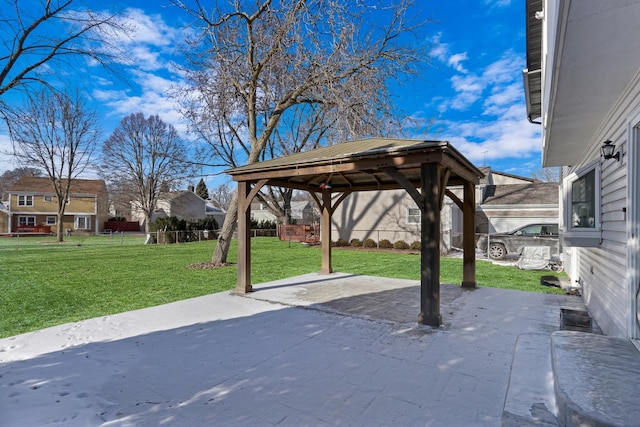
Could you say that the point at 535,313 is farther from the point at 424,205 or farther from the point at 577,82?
the point at 577,82

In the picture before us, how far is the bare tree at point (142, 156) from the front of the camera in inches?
1172

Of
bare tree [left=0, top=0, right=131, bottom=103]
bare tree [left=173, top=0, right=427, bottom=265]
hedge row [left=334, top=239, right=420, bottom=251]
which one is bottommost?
hedge row [left=334, top=239, right=420, bottom=251]

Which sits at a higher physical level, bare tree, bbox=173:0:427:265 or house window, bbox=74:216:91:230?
bare tree, bbox=173:0:427:265

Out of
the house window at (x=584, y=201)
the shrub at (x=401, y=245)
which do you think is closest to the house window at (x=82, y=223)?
the shrub at (x=401, y=245)

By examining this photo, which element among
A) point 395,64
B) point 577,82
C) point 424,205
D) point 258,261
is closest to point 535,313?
point 424,205

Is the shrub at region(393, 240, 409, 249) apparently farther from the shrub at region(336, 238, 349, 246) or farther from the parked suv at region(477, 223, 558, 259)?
the parked suv at region(477, 223, 558, 259)

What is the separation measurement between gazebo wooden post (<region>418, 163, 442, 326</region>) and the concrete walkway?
230 millimetres

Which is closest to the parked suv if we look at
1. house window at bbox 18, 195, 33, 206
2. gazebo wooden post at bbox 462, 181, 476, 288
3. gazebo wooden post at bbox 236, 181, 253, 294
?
gazebo wooden post at bbox 462, 181, 476, 288

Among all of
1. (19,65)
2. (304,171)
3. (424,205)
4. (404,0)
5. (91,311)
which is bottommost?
(91,311)

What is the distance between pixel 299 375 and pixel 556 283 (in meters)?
7.74

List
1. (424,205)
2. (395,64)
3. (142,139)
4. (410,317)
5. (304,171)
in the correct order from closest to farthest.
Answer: (424,205), (410,317), (304,171), (395,64), (142,139)

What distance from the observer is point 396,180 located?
5.32m

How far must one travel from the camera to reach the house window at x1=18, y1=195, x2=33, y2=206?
34872mm

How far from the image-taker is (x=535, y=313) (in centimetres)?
560
